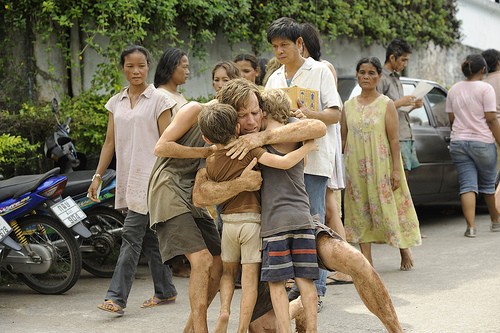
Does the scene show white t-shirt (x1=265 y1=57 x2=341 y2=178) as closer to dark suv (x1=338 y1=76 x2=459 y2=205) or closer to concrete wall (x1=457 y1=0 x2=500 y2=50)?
dark suv (x1=338 y1=76 x2=459 y2=205)

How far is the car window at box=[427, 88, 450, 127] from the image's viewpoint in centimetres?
1061

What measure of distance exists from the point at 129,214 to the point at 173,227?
1248 millimetres

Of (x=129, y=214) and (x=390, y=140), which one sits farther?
(x=390, y=140)

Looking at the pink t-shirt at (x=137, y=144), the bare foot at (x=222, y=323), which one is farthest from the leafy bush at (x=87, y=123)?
the bare foot at (x=222, y=323)

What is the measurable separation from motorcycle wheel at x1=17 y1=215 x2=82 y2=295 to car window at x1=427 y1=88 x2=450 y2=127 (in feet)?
16.1

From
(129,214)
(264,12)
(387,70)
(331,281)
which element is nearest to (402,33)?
(264,12)

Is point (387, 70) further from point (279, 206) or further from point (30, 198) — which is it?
point (279, 206)

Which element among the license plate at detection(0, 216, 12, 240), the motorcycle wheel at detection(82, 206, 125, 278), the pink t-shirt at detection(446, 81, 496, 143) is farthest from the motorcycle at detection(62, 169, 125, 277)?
the pink t-shirt at detection(446, 81, 496, 143)

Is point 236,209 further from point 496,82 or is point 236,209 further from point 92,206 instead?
point 496,82

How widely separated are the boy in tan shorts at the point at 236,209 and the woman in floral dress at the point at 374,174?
2.79 metres

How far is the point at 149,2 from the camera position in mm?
9414

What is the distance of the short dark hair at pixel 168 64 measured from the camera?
668 cm

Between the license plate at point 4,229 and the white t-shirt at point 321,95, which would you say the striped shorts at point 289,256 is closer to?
the white t-shirt at point 321,95

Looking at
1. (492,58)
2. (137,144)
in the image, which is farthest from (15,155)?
(492,58)
